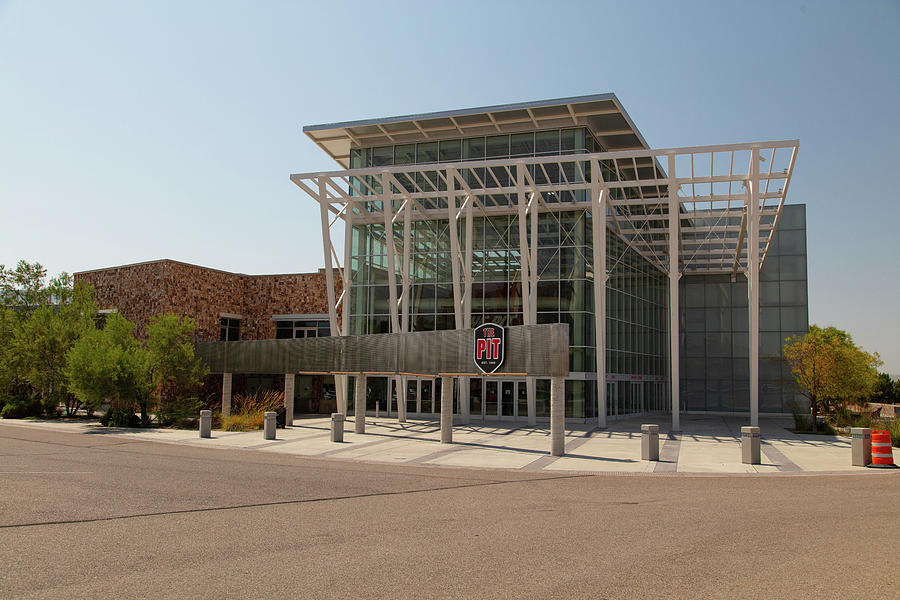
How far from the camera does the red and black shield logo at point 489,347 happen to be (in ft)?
72.2

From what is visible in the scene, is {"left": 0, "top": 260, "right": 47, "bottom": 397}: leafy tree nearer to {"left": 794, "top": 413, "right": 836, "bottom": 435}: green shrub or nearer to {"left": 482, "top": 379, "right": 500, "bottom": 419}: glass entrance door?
{"left": 482, "top": 379, "right": 500, "bottom": 419}: glass entrance door

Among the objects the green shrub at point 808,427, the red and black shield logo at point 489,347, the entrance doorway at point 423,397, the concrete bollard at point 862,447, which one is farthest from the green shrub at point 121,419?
the green shrub at point 808,427

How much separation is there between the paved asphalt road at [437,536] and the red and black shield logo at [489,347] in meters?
7.29

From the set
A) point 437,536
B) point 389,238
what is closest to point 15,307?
point 389,238

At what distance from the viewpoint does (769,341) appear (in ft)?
154

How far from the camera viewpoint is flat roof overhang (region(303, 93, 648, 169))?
107 ft

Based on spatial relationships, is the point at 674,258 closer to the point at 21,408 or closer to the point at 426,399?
the point at 426,399

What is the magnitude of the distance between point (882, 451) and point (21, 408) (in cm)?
3864

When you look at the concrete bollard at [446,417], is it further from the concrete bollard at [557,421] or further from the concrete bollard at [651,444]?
the concrete bollard at [651,444]

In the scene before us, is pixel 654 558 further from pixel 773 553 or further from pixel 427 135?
pixel 427 135

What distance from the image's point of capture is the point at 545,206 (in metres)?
32.9

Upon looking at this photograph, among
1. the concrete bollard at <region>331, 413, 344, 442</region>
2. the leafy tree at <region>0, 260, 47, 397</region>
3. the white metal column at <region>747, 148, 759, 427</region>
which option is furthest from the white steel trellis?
the leafy tree at <region>0, 260, 47, 397</region>

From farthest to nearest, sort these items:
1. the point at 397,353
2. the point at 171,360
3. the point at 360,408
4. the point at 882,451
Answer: the point at 171,360 → the point at 360,408 → the point at 397,353 → the point at 882,451

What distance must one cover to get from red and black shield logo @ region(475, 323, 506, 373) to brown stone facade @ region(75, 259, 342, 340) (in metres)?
19.1
